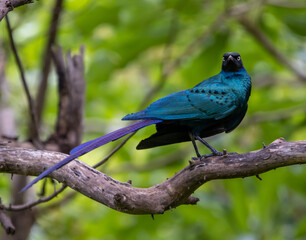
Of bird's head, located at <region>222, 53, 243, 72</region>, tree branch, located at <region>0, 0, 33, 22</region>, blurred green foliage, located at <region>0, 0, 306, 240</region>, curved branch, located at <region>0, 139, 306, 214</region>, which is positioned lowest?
blurred green foliage, located at <region>0, 0, 306, 240</region>

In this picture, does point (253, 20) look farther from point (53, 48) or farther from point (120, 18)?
point (53, 48)

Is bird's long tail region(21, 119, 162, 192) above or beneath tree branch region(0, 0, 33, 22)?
beneath

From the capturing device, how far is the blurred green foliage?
5887 mm

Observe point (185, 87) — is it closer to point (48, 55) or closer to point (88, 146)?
point (48, 55)

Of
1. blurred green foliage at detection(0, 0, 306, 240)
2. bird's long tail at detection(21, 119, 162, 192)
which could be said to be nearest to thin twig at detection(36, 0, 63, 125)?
blurred green foliage at detection(0, 0, 306, 240)

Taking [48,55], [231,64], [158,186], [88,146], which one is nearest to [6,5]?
[88,146]

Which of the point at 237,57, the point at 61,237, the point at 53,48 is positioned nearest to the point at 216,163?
the point at 237,57

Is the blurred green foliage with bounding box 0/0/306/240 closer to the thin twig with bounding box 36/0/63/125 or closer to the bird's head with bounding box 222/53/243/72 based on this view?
the thin twig with bounding box 36/0/63/125

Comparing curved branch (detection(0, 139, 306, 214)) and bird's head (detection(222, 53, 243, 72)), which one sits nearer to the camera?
curved branch (detection(0, 139, 306, 214))

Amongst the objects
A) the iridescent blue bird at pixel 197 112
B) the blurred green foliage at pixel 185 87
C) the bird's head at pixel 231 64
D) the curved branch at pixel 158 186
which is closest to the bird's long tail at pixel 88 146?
the iridescent blue bird at pixel 197 112

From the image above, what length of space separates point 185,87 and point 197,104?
2.39 metres

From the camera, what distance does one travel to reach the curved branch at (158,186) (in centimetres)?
330

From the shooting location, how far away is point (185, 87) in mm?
6387

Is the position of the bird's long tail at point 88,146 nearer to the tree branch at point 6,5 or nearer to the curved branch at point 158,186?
the curved branch at point 158,186
